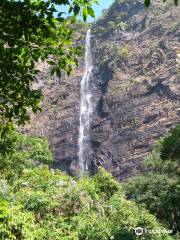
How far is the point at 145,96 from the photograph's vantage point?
66.1m

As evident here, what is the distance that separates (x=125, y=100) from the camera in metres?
66.9

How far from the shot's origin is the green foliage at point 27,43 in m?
4.59

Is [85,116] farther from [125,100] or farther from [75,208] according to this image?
[75,208]

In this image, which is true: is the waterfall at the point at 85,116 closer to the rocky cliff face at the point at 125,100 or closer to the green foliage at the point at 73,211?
the rocky cliff face at the point at 125,100

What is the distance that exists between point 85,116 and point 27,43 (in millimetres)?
62782

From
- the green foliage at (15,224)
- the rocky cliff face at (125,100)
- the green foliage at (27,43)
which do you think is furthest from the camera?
the rocky cliff face at (125,100)

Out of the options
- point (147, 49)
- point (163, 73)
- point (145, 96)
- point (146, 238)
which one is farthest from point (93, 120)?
point (146, 238)

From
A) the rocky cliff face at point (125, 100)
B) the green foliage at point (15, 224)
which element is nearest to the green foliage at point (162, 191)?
the green foliage at point (15, 224)

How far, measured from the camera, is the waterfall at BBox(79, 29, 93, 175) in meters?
62.1

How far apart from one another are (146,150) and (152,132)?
10.3 feet

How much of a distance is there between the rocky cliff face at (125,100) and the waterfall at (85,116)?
0.86m

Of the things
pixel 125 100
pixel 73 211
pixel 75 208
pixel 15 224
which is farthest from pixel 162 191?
pixel 125 100

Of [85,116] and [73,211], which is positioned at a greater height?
[85,116]

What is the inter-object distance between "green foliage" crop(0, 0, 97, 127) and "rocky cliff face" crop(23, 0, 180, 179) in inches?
2046
